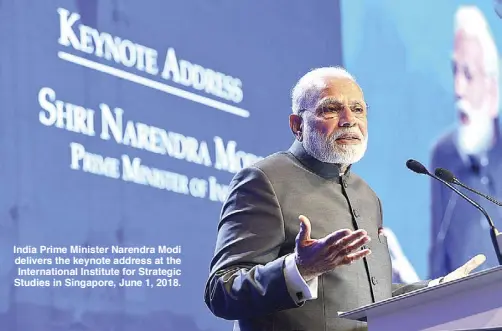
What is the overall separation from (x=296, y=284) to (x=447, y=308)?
1.41 ft

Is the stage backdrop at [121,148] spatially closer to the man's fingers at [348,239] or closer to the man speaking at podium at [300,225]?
the man speaking at podium at [300,225]

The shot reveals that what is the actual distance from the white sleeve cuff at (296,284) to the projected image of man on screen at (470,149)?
2618mm

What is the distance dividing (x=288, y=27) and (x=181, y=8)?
0.66 meters

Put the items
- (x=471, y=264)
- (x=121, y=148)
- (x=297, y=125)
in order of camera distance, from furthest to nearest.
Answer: (x=121, y=148) < (x=297, y=125) < (x=471, y=264)

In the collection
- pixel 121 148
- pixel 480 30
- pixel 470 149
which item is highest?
pixel 480 30

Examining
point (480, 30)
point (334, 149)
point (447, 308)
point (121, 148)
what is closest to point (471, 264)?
point (334, 149)

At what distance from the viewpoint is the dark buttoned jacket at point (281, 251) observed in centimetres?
214

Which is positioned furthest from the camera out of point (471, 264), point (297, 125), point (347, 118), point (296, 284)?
point (297, 125)

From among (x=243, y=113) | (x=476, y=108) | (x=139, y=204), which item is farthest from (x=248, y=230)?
(x=476, y=108)

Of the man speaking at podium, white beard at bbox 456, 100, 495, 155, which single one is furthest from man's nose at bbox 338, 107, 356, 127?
white beard at bbox 456, 100, 495, 155

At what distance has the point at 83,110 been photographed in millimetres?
3689

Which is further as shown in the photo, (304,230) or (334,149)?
(334,149)

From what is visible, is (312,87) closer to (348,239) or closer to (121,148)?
(348,239)

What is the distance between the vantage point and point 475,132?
15.5 feet
